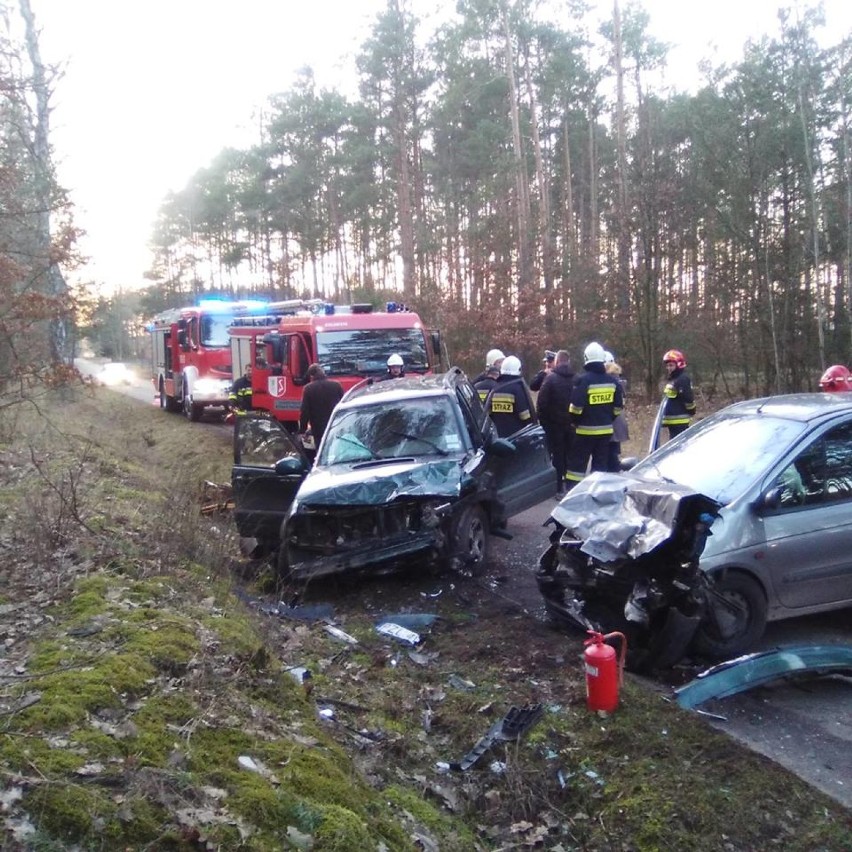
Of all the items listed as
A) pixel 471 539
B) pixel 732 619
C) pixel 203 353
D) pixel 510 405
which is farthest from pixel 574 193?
pixel 732 619

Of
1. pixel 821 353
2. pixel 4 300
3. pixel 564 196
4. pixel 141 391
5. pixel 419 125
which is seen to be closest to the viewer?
pixel 4 300

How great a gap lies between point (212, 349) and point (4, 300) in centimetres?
1145

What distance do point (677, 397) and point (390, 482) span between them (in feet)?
15.2

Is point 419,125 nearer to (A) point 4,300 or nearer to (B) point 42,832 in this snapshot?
(A) point 4,300

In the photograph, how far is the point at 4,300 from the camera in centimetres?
1038

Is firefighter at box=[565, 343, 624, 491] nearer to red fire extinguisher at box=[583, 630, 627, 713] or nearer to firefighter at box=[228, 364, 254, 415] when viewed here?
red fire extinguisher at box=[583, 630, 627, 713]

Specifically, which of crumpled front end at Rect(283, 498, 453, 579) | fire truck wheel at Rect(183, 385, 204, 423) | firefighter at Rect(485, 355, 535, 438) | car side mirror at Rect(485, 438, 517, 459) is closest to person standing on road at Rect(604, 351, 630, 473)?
firefighter at Rect(485, 355, 535, 438)

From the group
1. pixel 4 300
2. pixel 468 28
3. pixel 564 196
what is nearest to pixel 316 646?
pixel 4 300

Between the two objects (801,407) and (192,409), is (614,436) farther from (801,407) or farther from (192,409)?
(192,409)

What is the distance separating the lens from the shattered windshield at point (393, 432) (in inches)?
317

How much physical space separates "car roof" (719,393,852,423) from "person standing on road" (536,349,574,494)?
403cm

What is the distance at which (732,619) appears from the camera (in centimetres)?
541

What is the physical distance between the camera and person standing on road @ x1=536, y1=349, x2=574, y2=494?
10828 mm

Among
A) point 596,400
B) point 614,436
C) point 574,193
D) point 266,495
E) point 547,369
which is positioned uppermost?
point 574,193
